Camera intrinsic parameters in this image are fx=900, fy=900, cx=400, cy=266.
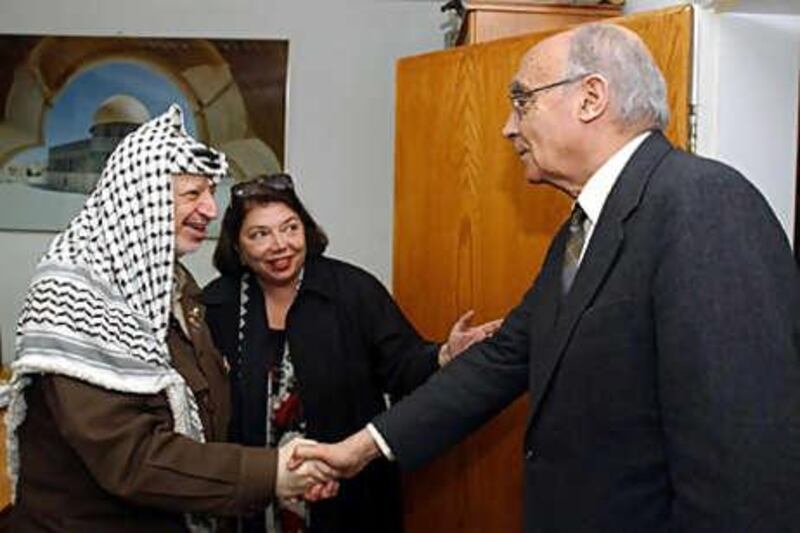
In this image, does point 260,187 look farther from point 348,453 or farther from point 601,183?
point 601,183

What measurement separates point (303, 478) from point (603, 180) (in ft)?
2.85

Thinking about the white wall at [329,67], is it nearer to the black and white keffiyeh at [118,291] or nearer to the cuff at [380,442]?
the cuff at [380,442]

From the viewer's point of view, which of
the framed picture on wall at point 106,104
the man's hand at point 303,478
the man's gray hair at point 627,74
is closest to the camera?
the man's gray hair at point 627,74

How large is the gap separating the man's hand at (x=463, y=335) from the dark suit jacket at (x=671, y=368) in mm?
732

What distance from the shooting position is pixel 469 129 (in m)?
2.38

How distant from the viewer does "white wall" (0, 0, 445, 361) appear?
3.71 m

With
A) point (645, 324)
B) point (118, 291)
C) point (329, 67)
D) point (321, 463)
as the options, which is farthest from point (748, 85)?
point (329, 67)

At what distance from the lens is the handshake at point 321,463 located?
1820mm

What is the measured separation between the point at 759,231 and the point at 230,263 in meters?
1.57

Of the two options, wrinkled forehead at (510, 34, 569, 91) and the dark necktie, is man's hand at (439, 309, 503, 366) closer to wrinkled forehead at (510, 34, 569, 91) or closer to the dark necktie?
the dark necktie

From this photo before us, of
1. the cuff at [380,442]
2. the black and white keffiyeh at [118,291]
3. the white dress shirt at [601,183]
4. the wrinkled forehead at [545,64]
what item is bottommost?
the cuff at [380,442]

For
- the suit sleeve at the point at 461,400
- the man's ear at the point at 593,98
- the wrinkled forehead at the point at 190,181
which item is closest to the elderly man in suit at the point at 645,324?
the man's ear at the point at 593,98

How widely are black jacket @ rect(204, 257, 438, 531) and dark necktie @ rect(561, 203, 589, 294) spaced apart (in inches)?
35.5

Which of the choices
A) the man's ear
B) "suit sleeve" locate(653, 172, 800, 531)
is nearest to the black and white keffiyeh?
the man's ear
